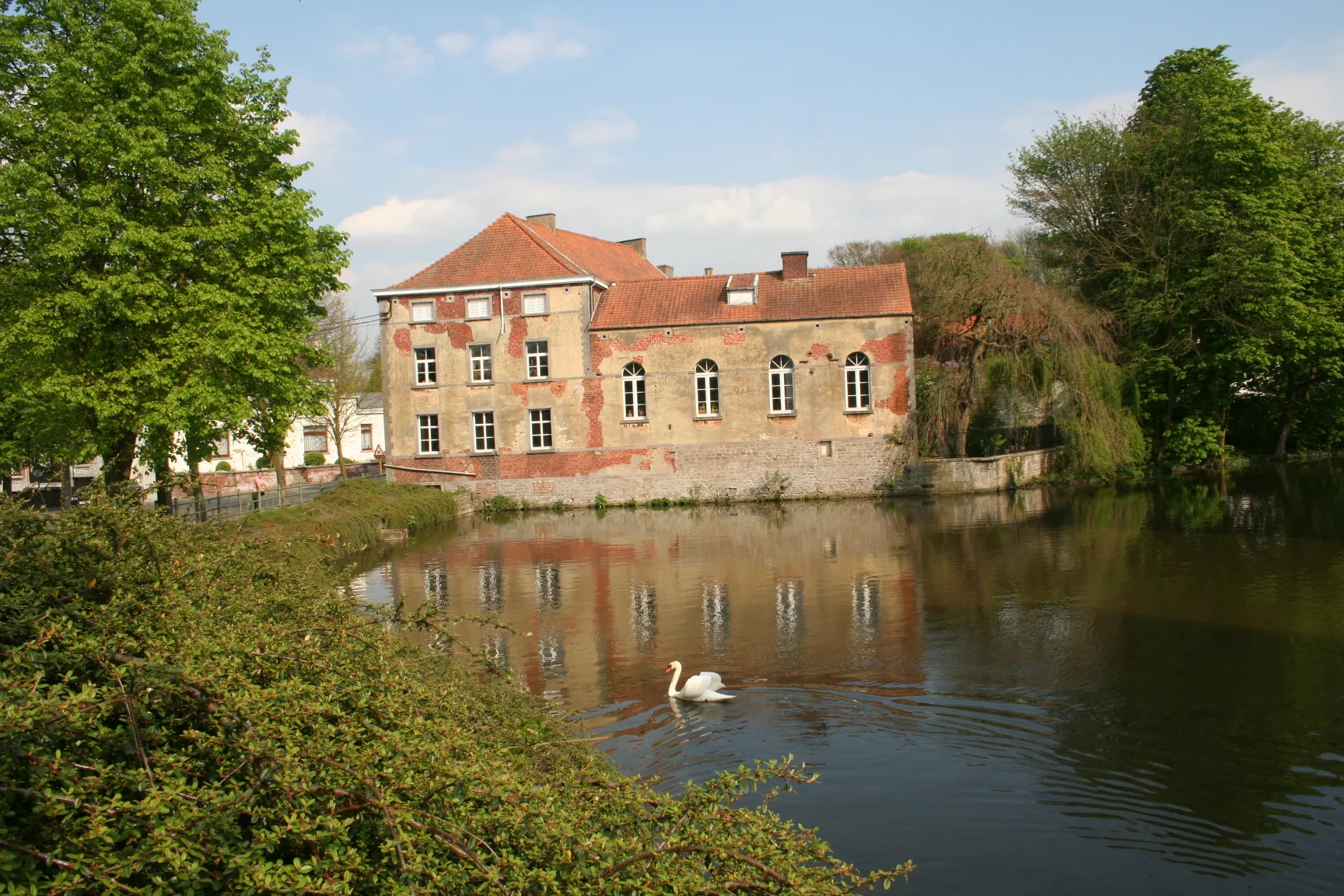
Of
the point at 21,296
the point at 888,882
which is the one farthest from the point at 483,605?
the point at 888,882

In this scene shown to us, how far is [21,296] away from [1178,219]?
97.0 feet

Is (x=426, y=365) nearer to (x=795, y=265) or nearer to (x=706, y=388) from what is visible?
(x=706, y=388)

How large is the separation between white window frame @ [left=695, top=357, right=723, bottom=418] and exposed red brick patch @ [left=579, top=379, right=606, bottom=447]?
303 cm

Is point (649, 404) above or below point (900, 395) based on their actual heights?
above

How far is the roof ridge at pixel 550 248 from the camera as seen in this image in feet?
104

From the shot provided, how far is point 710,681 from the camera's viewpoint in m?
9.99

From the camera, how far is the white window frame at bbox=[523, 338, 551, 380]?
105 feet

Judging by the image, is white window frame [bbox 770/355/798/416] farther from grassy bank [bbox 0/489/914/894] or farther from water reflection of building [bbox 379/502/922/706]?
grassy bank [bbox 0/489/914/894]

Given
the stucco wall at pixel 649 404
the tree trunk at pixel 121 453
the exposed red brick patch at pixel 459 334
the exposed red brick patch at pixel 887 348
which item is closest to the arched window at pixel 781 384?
the stucco wall at pixel 649 404

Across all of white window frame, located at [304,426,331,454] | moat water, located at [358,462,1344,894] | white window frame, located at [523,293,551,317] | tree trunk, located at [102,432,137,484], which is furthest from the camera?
white window frame, located at [304,426,331,454]

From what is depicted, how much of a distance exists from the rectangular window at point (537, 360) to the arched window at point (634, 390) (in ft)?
8.27

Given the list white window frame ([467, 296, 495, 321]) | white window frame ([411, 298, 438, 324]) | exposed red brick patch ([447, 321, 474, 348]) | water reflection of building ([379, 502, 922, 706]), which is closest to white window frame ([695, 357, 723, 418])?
water reflection of building ([379, 502, 922, 706])

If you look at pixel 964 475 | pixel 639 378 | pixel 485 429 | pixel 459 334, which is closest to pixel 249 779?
pixel 964 475

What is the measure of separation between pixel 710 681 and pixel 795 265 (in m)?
23.6
